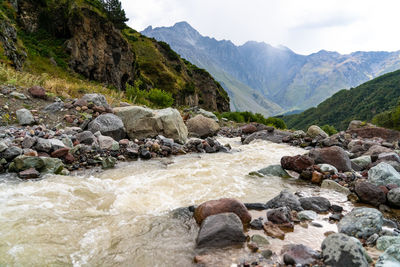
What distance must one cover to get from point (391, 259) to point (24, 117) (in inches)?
449

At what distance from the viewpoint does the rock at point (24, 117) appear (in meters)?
9.07

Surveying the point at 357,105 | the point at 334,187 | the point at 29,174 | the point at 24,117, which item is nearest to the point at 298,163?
the point at 334,187

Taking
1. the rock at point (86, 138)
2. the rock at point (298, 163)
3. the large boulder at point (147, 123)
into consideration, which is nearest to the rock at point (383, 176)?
the rock at point (298, 163)

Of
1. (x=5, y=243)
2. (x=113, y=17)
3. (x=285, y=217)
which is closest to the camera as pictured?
(x=5, y=243)

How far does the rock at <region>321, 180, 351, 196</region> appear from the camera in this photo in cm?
634

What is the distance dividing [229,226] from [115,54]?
101 feet

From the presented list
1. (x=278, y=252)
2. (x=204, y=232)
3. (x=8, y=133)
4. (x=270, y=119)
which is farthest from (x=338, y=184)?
(x=270, y=119)

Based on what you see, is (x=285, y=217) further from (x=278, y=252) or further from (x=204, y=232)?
(x=204, y=232)

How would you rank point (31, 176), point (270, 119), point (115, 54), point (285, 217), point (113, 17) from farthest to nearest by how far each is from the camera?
1. point (113, 17)
2. point (270, 119)
3. point (115, 54)
4. point (31, 176)
5. point (285, 217)

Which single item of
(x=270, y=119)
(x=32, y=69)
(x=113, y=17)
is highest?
(x=113, y=17)

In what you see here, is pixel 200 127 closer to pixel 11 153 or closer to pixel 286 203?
pixel 11 153

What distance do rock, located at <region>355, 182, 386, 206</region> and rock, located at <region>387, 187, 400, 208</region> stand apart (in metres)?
0.12

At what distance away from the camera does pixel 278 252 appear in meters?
3.38

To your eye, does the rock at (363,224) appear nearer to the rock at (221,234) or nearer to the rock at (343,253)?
the rock at (343,253)
